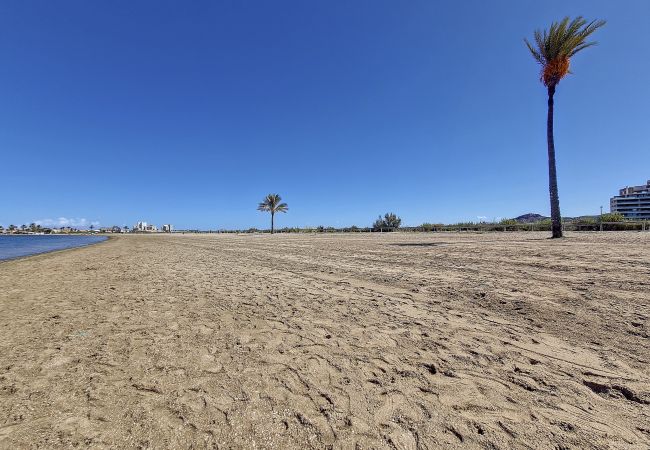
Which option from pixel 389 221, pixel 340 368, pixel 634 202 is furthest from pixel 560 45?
pixel 634 202

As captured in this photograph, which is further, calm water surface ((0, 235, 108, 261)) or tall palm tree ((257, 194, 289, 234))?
tall palm tree ((257, 194, 289, 234))

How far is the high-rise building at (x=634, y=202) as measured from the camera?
83.4 meters

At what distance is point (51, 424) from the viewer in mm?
2227

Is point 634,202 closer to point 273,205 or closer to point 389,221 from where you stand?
point 389,221

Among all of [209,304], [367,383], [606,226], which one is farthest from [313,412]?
[606,226]

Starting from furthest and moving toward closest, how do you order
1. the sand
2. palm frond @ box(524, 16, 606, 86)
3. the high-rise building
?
the high-rise building → palm frond @ box(524, 16, 606, 86) → the sand

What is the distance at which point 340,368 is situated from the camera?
2984 mm

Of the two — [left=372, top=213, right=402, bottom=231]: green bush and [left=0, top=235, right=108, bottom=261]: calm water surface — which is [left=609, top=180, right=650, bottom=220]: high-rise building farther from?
[left=0, top=235, right=108, bottom=261]: calm water surface

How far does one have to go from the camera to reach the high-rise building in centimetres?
8338

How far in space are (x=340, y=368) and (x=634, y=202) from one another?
12583cm

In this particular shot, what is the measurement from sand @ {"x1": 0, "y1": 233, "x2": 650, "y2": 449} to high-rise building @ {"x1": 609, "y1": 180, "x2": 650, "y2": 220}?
11139cm

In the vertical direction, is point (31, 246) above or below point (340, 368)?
above

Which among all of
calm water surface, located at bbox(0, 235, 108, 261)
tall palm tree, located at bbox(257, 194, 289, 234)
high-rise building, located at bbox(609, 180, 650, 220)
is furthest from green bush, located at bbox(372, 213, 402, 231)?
high-rise building, located at bbox(609, 180, 650, 220)

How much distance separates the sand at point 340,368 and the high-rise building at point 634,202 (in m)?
111
